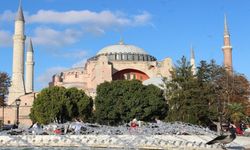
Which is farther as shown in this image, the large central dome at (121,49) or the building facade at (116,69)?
the large central dome at (121,49)

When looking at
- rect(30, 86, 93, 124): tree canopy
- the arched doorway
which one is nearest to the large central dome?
the arched doorway

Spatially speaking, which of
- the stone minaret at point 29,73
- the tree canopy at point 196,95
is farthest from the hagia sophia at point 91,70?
the tree canopy at point 196,95

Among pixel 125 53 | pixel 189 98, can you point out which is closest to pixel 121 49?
pixel 125 53

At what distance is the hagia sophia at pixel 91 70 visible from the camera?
4362 cm

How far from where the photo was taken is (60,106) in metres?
33.0

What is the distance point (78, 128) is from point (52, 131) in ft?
4.55

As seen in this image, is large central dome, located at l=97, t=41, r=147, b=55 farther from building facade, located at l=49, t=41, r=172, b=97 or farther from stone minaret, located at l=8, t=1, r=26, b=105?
stone minaret, located at l=8, t=1, r=26, b=105

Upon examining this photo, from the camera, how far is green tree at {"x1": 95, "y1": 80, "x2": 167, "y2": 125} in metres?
32.0

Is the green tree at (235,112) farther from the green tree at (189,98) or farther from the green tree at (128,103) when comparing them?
the green tree at (128,103)

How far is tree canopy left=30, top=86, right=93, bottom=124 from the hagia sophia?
34.4 feet

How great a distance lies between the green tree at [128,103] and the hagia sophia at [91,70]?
12642 mm

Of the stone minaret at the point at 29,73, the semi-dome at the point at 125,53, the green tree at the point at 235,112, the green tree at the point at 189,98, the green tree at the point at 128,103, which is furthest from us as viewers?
the semi-dome at the point at 125,53

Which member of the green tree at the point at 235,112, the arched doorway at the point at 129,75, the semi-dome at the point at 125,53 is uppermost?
the semi-dome at the point at 125,53

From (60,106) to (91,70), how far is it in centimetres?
1803
